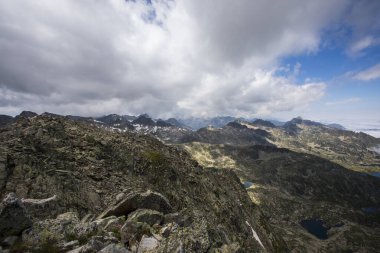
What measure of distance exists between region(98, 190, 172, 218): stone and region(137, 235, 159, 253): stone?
9733mm

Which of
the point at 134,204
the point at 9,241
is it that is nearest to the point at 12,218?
Answer: the point at 9,241

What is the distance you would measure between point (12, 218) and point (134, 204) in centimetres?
1523

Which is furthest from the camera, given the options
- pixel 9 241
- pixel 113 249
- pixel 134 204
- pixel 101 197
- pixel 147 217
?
pixel 101 197

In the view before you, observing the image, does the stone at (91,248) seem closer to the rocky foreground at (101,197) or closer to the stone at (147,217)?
the rocky foreground at (101,197)

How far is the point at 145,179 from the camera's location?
220 feet

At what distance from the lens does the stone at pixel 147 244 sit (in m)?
21.1

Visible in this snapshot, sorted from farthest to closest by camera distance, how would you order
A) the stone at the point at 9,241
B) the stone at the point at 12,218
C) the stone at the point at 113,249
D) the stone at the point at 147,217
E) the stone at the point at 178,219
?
the stone at the point at 178,219
the stone at the point at 147,217
the stone at the point at 12,218
the stone at the point at 113,249
the stone at the point at 9,241

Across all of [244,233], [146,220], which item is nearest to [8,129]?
[146,220]

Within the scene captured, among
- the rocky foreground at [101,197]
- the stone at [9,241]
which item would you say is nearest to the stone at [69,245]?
the rocky foreground at [101,197]

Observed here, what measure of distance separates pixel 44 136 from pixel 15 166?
51.8 feet

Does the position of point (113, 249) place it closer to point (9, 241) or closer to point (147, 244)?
point (147, 244)

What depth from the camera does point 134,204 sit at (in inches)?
1272

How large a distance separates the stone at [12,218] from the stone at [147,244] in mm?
8721

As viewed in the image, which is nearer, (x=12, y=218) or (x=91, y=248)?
(x=91, y=248)
